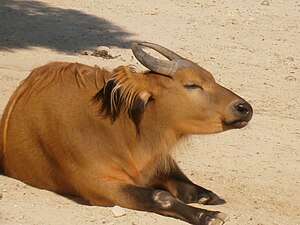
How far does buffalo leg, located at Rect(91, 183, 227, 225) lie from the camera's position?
678 centimetres

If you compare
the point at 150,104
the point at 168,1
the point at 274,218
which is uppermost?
the point at 150,104

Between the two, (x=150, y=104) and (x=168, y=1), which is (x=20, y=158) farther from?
(x=168, y=1)

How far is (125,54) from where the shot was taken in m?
13.0

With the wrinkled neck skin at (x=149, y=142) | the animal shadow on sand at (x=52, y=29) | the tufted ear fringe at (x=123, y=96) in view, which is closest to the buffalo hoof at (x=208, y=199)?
the wrinkled neck skin at (x=149, y=142)

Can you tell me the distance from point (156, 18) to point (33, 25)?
7.65ft

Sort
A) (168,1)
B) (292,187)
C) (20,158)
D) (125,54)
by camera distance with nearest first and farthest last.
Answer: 1. (20,158)
2. (292,187)
3. (125,54)
4. (168,1)

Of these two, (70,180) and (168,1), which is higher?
(70,180)

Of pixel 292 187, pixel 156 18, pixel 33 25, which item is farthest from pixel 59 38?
pixel 292 187

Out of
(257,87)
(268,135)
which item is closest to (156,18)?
(257,87)

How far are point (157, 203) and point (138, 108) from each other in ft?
2.43

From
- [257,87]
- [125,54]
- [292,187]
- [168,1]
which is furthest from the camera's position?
[168,1]

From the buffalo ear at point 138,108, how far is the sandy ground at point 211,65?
48 centimetres

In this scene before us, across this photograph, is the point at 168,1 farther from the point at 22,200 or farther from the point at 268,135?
the point at 22,200

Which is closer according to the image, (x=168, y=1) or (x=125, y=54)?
(x=125, y=54)
